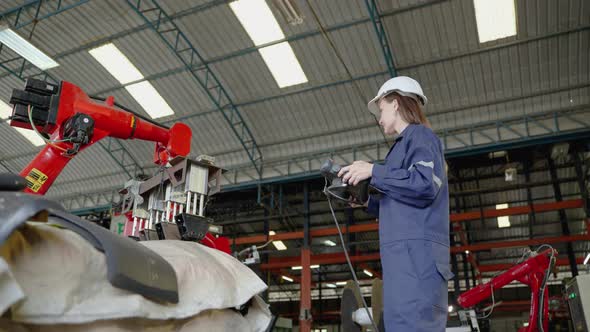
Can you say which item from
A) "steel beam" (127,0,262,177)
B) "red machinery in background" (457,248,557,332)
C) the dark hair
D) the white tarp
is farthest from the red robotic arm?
"steel beam" (127,0,262,177)

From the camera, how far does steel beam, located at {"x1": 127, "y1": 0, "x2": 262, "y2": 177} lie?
45.9 ft

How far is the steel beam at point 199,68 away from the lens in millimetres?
13984

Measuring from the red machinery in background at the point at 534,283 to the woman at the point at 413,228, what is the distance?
14.5 ft

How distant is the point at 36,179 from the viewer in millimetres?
3793

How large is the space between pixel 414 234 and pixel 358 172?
472 millimetres

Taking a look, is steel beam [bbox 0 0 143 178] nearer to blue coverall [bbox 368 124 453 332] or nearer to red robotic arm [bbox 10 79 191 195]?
red robotic arm [bbox 10 79 191 195]

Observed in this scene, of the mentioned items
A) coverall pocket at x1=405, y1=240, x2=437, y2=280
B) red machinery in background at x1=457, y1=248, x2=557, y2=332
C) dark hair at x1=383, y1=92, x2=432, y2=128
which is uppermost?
dark hair at x1=383, y1=92, x2=432, y2=128

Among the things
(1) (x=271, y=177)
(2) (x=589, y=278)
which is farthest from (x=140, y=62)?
(2) (x=589, y=278)

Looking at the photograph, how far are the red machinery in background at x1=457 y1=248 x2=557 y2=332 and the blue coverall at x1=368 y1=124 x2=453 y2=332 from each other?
443 centimetres

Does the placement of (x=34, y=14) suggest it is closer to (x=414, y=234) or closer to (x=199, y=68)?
(x=199, y=68)

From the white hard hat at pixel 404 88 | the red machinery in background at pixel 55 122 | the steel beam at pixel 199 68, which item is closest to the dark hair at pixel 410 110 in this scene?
the white hard hat at pixel 404 88

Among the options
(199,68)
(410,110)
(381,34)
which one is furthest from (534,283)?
(199,68)

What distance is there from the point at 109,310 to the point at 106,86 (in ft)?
56.2

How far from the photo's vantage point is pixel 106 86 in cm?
1648
